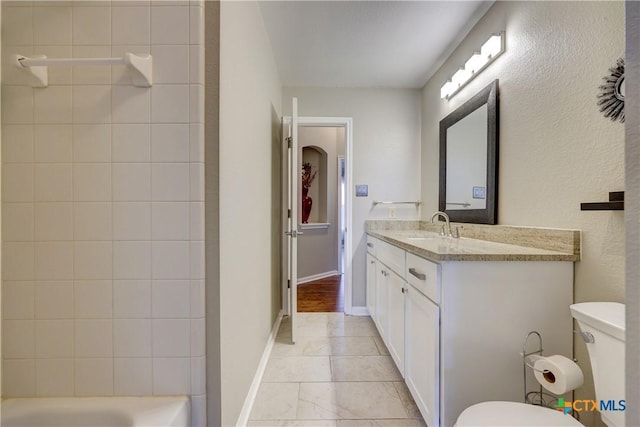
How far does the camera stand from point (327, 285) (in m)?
4.38

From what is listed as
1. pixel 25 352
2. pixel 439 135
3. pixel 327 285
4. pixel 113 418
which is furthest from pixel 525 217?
pixel 327 285

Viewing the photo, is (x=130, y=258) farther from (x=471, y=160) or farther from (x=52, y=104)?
(x=471, y=160)

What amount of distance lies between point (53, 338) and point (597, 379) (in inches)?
70.7

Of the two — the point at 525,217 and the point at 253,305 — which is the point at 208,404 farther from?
the point at 525,217

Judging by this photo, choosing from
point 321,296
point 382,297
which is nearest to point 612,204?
point 382,297

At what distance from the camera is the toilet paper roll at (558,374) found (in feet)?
3.19

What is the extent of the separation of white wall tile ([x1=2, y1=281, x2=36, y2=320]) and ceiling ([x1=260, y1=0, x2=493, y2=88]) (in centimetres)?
190

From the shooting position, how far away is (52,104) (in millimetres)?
1002

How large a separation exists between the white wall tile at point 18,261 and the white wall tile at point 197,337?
576 millimetres

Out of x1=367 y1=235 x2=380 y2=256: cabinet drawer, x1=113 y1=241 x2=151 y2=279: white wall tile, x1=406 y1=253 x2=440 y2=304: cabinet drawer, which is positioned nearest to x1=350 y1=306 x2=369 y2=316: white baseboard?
x1=367 y1=235 x2=380 y2=256: cabinet drawer

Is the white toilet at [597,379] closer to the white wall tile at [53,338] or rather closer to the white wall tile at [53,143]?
the white wall tile at [53,338]

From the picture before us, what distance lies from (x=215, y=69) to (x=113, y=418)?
4.02 feet

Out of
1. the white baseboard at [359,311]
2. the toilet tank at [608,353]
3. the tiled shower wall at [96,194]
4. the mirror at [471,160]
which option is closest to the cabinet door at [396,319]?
the mirror at [471,160]

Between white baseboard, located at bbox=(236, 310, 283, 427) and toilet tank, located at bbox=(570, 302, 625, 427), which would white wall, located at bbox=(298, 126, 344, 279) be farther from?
toilet tank, located at bbox=(570, 302, 625, 427)
